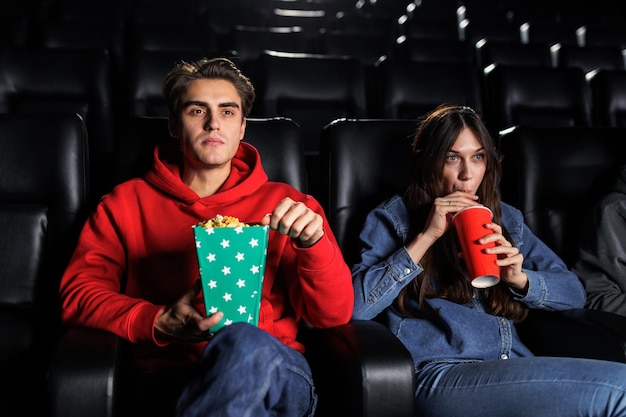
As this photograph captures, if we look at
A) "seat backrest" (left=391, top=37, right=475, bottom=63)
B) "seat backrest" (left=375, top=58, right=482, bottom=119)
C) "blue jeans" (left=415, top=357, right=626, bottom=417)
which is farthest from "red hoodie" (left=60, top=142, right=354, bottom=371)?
"seat backrest" (left=391, top=37, right=475, bottom=63)

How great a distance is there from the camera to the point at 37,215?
4.62ft

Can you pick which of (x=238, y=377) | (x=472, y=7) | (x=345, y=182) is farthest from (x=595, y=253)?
(x=472, y=7)

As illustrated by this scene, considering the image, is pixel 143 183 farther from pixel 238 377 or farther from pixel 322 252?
pixel 238 377

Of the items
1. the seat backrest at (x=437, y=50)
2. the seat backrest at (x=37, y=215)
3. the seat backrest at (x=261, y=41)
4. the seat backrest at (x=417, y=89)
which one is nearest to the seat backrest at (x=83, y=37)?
the seat backrest at (x=261, y=41)

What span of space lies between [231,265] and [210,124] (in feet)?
1.52

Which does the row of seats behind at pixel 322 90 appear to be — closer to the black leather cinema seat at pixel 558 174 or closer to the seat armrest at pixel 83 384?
the black leather cinema seat at pixel 558 174

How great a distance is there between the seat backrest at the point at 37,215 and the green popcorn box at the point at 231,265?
0.54 meters

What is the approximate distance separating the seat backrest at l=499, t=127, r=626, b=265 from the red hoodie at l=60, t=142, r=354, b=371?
0.59 metres

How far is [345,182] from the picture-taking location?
1.53 metres

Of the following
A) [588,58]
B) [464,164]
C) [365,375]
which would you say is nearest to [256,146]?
[464,164]

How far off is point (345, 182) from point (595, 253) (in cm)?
58

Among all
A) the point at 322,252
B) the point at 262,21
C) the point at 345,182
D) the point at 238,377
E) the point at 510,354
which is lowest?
the point at 510,354

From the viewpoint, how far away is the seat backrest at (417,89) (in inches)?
93.7

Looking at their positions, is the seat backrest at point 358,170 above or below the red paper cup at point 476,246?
above
